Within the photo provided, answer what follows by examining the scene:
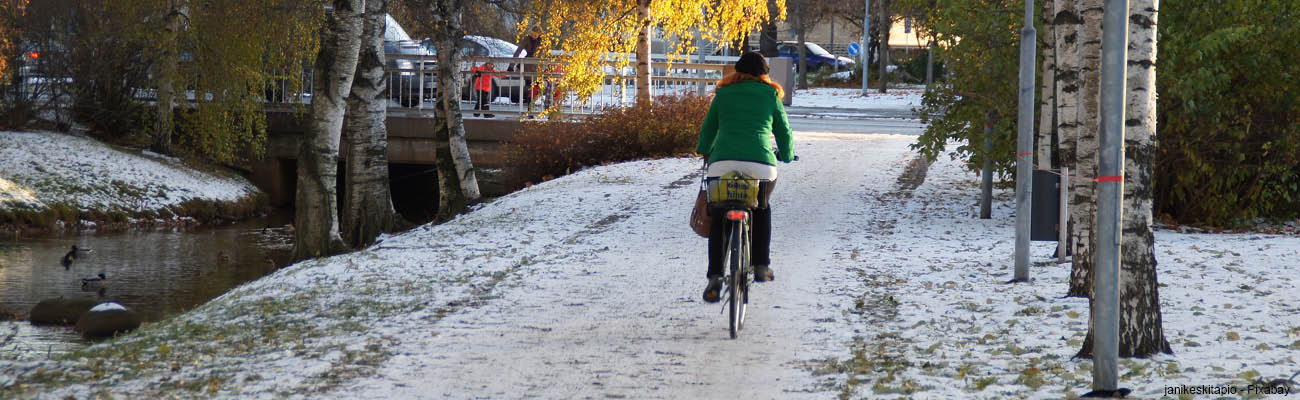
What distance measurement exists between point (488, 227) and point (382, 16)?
2.63m

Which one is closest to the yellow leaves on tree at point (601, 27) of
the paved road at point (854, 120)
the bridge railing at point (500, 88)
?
the bridge railing at point (500, 88)

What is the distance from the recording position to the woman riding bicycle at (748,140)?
7.19m

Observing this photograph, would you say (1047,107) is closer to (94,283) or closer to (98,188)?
(94,283)

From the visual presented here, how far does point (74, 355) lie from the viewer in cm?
704

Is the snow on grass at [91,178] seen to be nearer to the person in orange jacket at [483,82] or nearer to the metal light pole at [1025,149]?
the person in orange jacket at [483,82]

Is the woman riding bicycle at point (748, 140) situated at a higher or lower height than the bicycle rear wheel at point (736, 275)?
higher

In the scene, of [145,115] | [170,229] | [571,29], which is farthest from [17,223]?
[571,29]

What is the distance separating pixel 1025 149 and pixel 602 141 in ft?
36.6

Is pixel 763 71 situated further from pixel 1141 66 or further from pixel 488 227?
pixel 488 227

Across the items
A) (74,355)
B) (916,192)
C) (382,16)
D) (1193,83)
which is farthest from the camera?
(916,192)

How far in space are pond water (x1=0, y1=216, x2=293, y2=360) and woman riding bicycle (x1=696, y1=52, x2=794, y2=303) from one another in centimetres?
430

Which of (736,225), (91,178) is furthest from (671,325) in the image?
(91,178)

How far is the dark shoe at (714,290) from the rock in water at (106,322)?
17.6 feet

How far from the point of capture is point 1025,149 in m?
8.95
